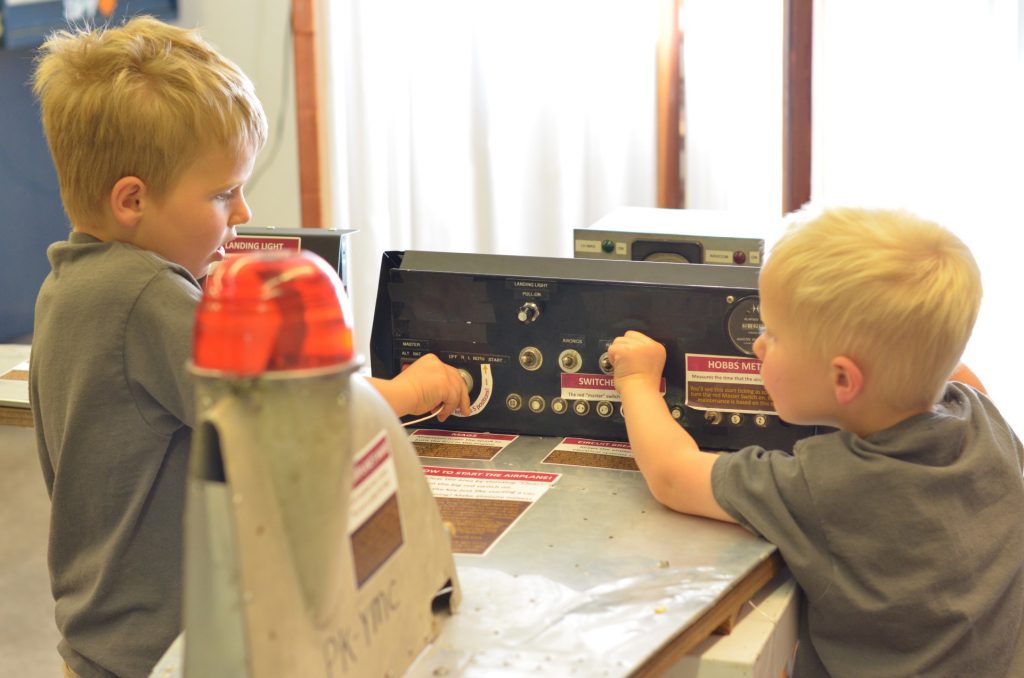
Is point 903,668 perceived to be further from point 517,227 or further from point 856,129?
point 517,227

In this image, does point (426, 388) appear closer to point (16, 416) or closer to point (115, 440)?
point (115, 440)

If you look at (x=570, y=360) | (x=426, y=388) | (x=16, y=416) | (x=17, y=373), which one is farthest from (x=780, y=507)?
(x=17, y=373)

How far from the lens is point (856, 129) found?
298 centimetres

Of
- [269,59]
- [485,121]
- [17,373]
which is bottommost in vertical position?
[17,373]

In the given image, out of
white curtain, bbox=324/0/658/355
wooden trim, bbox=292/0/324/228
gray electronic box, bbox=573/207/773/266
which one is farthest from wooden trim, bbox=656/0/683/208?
gray electronic box, bbox=573/207/773/266

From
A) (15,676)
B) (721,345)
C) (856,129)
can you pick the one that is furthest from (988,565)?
(856,129)

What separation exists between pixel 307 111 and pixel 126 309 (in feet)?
7.98

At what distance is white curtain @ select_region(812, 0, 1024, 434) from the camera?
111 inches

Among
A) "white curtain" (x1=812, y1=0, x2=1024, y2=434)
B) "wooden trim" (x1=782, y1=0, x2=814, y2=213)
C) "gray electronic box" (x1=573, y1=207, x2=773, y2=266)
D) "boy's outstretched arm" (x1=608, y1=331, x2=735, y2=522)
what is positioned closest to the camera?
"boy's outstretched arm" (x1=608, y1=331, x2=735, y2=522)

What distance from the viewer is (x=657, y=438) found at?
4.09 ft

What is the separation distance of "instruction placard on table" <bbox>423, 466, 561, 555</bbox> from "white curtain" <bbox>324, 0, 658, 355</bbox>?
2.05 metres

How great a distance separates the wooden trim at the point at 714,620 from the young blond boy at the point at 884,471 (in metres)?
0.03

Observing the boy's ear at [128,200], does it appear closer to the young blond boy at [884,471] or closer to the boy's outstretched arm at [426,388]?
the boy's outstretched arm at [426,388]

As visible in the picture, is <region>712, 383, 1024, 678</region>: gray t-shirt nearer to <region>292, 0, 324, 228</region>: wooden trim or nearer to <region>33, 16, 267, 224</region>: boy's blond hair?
<region>33, 16, 267, 224</region>: boy's blond hair
